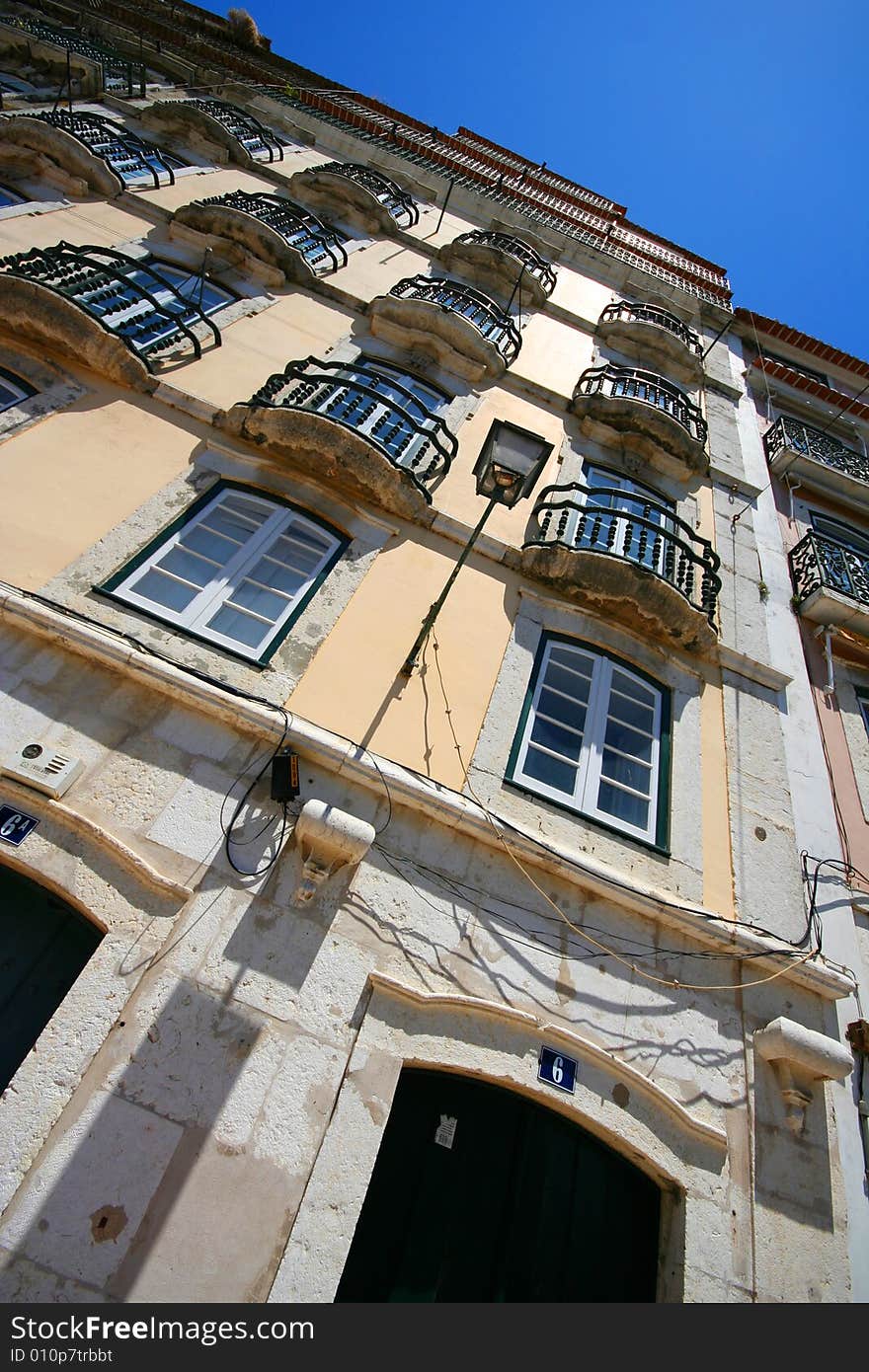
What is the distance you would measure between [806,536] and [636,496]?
3.21m

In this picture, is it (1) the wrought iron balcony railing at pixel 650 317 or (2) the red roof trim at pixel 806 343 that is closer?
(1) the wrought iron balcony railing at pixel 650 317

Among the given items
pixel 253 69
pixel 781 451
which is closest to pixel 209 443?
pixel 781 451

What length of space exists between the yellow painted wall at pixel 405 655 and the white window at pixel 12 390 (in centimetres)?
370

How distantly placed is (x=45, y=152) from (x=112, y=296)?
4.22m

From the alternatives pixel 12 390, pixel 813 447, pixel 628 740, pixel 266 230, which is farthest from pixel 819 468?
pixel 12 390

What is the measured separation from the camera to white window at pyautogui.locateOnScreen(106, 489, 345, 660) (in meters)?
5.64

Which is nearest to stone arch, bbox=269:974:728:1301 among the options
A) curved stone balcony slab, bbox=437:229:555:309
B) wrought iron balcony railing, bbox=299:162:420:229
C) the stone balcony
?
the stone balcony

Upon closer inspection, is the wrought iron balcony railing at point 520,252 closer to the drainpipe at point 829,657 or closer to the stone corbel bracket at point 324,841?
the drainpipe at point 829,657

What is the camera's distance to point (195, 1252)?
326cm

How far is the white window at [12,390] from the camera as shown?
258 inches

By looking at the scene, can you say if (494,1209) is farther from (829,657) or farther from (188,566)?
(829,657)

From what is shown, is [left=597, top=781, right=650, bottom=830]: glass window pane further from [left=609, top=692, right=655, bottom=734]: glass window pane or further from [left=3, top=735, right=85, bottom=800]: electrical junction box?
[left=3, top=735, right=85, bottom=800]: electrical junction box

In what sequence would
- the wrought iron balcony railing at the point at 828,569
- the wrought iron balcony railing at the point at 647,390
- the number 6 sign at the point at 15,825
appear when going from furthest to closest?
the wrought iron balcony railing at the point at 647,390, the wrought iron balcony railing at the point at 828,569, the number 6 sign at the point at 15,825

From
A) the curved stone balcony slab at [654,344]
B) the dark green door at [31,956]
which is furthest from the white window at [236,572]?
the curved stone balcony slab at [654,344]
